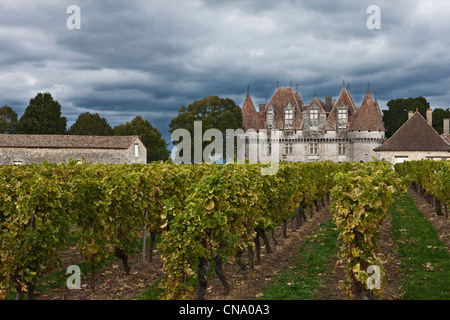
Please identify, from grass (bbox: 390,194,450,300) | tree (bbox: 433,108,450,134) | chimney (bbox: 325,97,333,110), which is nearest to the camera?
grass (bbox: 390,194,450,300)

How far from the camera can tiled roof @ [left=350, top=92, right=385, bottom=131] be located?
58.9m

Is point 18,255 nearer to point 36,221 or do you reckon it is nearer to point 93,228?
point 36,221

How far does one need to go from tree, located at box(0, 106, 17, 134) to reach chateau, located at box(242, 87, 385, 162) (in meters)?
39.2

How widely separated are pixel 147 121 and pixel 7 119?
2391 centimetres

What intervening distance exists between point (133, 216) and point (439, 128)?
76.0 m

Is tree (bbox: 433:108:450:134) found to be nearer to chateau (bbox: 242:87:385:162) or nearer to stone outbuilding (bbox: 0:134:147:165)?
chateau (bbox: 242:87:385:162)

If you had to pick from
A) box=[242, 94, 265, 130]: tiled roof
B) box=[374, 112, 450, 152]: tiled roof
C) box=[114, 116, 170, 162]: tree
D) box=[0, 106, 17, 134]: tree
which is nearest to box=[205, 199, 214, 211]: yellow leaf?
box=[374, 112, 450, 152]: tiled roof

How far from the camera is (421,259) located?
11391 millimetres

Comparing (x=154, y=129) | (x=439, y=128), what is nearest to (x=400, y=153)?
(x=439, y=128)

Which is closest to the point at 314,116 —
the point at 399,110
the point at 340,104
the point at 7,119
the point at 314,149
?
the point at 340,104

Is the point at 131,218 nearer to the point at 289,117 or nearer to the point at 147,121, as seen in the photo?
the point at 289,117

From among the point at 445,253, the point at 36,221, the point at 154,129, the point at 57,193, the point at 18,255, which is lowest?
the point at 445,253
